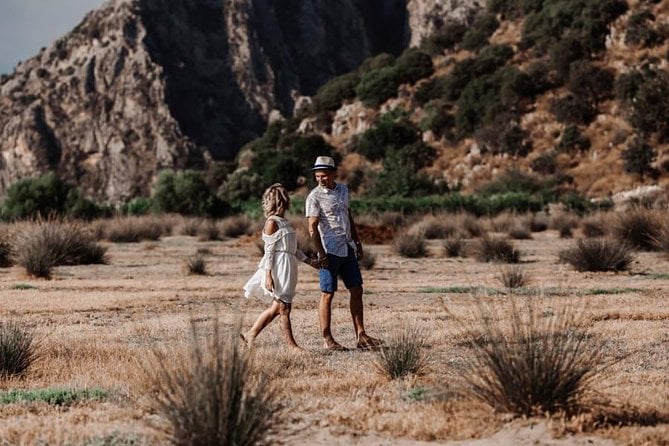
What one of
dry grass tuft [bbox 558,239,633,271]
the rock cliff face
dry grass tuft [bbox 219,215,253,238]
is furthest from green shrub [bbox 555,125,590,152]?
the rock cliff face

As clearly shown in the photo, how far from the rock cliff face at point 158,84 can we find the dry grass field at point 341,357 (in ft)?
263

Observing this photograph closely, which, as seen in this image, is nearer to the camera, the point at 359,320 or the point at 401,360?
the point at 401,360

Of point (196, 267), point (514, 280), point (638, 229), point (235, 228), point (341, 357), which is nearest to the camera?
point (341, 357)

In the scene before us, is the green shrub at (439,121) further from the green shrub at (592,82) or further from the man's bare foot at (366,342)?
the man's bare foot at (366,342)

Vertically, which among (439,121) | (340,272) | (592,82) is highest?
(592,82)

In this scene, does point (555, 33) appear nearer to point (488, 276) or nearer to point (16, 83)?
point (488, 276)

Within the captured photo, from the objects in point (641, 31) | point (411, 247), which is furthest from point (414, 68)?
point (411, 247)

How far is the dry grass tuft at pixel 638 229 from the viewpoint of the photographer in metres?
25.8

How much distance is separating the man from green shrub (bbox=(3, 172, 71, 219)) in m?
36.9

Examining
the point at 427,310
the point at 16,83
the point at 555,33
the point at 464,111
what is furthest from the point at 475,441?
the point at 16,83

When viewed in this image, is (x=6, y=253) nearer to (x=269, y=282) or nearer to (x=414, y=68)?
(x=269, y=282)

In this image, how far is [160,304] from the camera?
14.4m

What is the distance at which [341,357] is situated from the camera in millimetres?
8961

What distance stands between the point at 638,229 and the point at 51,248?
1749cm
